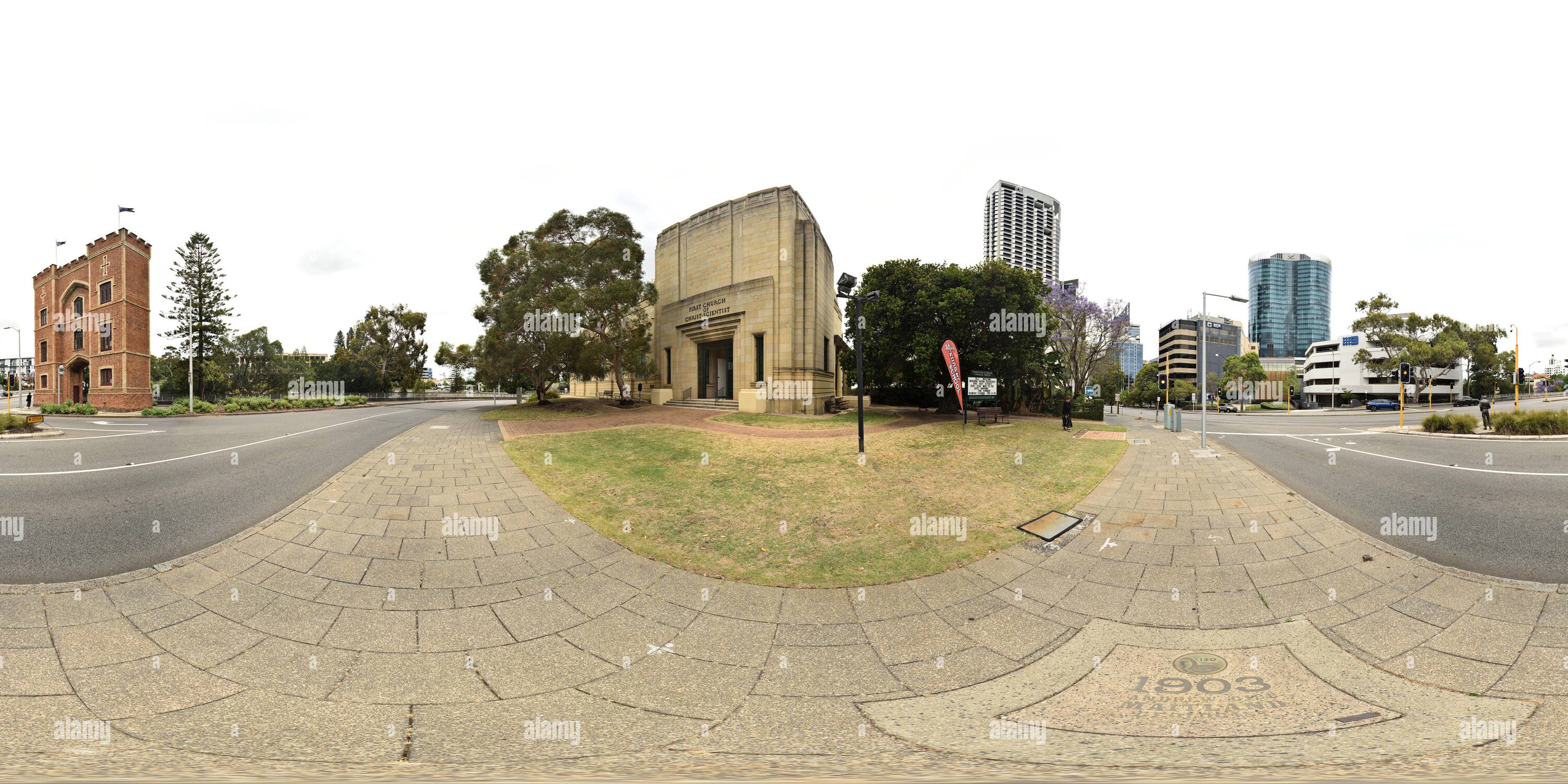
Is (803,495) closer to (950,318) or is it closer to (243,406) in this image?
(950,318)

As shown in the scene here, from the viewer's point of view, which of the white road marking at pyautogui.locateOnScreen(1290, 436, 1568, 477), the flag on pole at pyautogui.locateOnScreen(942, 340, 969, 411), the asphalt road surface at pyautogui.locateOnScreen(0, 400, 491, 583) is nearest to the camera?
the asphalt road surface at pyautogui.locateOnScreen(0, 400, 491, 583)

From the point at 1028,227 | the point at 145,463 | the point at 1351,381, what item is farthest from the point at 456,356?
the point at 1351,381

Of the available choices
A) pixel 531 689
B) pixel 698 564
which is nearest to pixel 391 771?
pixel 531 689

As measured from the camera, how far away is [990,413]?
2266 cm

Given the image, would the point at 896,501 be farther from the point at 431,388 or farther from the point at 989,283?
the point at 431,388

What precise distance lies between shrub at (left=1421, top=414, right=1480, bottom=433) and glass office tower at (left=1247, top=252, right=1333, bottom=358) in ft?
448

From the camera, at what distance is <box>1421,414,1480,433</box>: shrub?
17016 mm

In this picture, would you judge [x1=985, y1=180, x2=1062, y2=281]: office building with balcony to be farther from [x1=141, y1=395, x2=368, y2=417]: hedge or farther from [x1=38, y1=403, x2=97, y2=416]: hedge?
[x1=38, y1=403, x2=97, y2=416]: hedge

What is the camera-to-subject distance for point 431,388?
66625mm

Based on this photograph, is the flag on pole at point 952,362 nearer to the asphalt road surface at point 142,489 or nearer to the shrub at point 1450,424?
the asphalt road surface at point 142,489

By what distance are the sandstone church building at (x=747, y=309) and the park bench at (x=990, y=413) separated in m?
6.66

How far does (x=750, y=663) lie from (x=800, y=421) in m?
15.1

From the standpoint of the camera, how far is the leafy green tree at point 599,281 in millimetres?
21312

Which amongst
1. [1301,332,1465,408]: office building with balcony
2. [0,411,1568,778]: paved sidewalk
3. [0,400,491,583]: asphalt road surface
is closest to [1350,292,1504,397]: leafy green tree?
[1301,332,1465,408]: office building with balcony
